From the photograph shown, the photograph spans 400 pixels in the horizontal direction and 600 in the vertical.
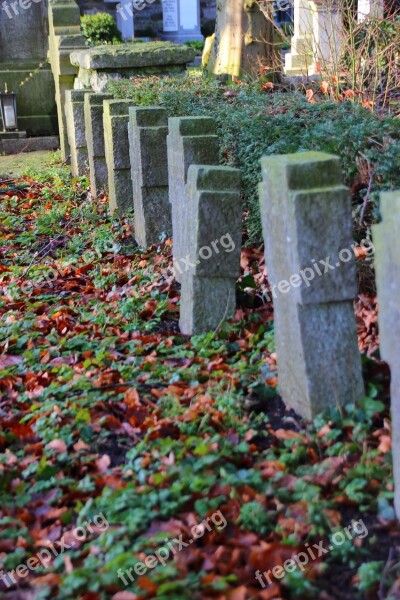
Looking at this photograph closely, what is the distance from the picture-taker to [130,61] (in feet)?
31.0

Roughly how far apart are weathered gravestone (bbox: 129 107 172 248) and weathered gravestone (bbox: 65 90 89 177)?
3.30 metres

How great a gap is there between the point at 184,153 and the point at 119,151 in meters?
2.13

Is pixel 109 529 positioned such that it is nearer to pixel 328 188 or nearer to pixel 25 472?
pixel 25 472

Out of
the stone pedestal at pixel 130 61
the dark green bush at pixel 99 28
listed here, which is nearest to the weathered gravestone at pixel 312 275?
the stone pedestal at pixel 130 61

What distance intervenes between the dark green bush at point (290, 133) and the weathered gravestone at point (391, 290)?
58.8 inches

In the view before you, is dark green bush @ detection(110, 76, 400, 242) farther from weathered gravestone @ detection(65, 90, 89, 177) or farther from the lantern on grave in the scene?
the lantern on grave

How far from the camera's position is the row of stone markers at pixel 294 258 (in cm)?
300

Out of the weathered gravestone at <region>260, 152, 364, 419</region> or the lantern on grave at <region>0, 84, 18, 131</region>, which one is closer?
the weathered gravestone at <region>260, 152, 364, 419</region>

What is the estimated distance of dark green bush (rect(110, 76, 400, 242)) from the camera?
165 inches

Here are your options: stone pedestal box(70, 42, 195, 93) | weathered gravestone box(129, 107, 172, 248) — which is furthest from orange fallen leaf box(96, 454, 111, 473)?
stone pedestal box(70, 42, 195, 93)

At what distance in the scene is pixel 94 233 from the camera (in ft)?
22.6

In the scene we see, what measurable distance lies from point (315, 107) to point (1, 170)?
6.64m

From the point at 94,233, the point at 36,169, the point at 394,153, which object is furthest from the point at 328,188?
the point at 36,169

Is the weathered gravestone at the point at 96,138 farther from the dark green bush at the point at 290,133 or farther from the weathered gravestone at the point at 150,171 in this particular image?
the weathered gravestone at the point at 150,171
